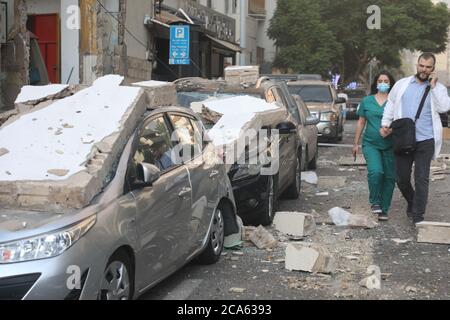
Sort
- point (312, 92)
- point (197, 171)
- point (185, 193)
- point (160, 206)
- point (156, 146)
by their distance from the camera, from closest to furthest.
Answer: point (160, 206) → point (156, 146) → point (185, 193) → point (197, 171) → point (312, 92)

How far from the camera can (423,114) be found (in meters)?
7.34

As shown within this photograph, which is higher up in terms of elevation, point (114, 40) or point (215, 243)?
point (114, 40)

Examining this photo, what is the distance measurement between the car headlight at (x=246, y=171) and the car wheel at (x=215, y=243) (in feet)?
2.96

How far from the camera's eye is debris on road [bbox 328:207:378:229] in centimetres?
756

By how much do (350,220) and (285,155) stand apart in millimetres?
1340

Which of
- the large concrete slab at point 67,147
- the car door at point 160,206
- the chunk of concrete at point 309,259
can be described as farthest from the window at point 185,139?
the chunk of concrete at point 309,259

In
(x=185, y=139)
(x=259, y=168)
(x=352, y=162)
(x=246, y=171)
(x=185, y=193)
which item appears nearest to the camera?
(x=185, y=193)

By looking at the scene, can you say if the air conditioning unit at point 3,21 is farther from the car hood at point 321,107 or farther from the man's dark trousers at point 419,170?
the man's dark trousers at point 419,170

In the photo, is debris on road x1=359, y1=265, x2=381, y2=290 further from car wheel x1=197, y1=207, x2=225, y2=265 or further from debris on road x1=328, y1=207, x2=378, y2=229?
debris on road x1=328, y1=207, x2=378, y2=229

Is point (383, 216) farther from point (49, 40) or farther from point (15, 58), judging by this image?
point (49, 40)

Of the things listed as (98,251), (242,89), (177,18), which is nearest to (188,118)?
(98,251)

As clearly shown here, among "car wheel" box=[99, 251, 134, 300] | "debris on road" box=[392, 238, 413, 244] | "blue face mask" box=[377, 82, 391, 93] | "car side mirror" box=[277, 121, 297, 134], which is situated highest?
"blue face mask" box=[377, 82, 391, 93]

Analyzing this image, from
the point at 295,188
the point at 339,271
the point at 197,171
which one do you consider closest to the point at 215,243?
the point at 197,171

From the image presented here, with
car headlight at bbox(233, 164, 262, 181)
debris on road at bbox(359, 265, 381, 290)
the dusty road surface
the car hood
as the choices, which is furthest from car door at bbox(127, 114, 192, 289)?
the car hood
